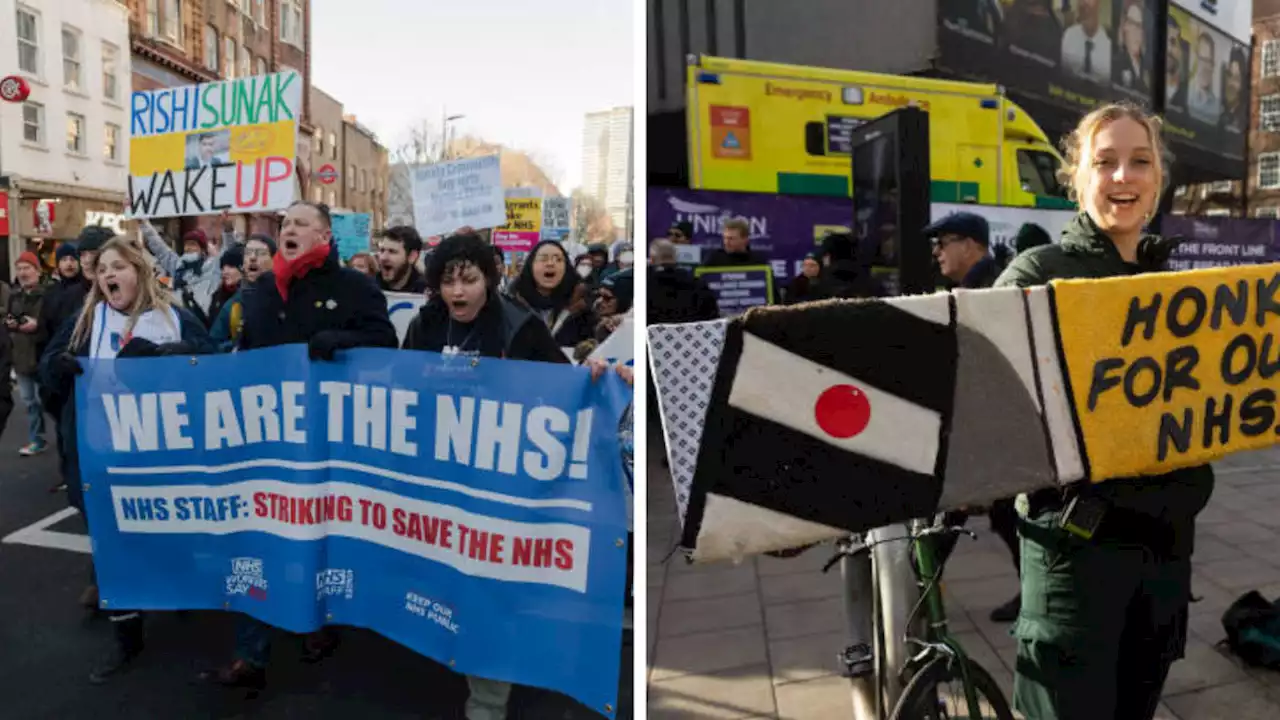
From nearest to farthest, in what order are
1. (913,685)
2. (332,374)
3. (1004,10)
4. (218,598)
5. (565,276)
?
(913,685) → (332,374) → (218,598) → (565,276) → (1004,10)

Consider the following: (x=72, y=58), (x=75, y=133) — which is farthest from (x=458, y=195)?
(x=75, y=133)

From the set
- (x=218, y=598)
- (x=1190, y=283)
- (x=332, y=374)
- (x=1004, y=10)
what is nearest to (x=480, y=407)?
(x=332, y=374)

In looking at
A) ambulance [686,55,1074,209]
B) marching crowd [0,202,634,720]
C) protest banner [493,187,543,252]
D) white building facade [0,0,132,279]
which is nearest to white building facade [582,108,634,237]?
marching crowd [0,202,634,720]

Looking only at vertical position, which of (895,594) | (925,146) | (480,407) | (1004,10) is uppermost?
(1004,10)

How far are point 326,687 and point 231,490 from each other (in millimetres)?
855

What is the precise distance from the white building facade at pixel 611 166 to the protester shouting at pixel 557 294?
0.44 m

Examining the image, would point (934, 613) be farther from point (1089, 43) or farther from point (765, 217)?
point (1089, 43)

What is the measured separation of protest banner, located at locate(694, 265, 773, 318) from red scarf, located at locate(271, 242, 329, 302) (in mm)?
4190

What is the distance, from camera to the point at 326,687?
377 centimetres

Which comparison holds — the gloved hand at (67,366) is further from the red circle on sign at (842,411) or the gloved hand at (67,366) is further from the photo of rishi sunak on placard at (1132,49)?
the photo of rishi sunak on placard at (1132,49)

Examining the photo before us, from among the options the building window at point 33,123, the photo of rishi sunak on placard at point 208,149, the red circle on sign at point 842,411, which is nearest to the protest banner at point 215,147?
the photo of rishi sunak on placard at point 208,149

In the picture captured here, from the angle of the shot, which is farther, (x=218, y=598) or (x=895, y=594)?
(x=218, y=598)

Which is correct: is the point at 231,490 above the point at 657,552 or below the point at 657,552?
above

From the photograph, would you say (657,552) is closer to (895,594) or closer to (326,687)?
(326,687)
